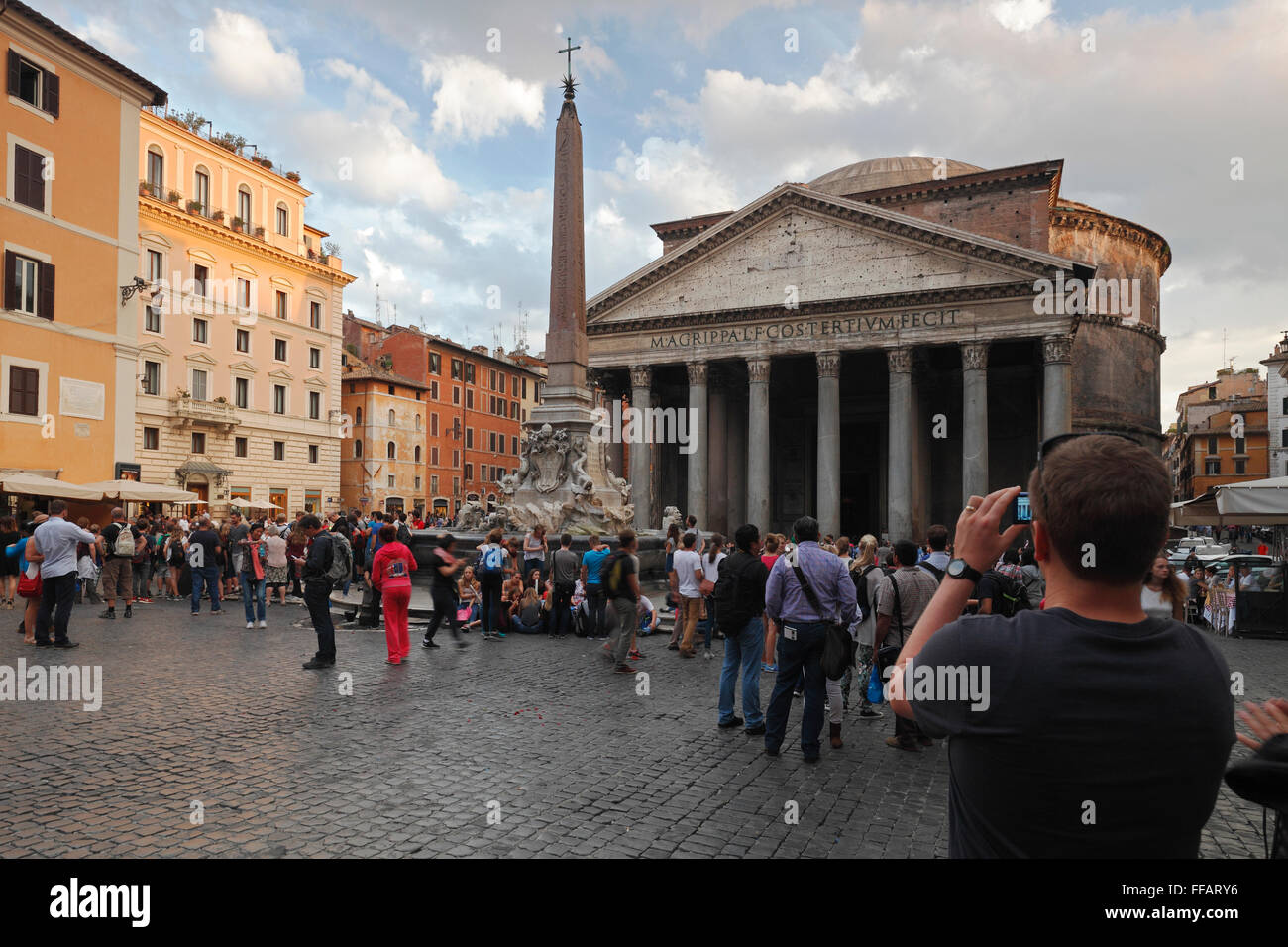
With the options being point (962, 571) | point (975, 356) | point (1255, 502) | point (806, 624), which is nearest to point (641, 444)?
point (975, 356)

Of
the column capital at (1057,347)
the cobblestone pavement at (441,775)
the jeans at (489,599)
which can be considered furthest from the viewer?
the column capital at (1057,347)

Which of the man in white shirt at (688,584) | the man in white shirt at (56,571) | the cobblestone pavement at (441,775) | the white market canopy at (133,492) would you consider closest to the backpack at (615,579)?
the cobblestone pavement at (441,775)

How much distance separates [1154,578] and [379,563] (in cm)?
801

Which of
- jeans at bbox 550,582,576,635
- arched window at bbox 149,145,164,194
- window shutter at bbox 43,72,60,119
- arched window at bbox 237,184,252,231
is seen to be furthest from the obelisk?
arched window at bbox 237,184,252,231

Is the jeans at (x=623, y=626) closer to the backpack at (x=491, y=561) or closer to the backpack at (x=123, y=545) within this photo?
the backpack at (x=491, y=561)

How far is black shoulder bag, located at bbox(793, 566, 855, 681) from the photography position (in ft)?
19.5

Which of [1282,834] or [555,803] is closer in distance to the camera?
[1282,834]

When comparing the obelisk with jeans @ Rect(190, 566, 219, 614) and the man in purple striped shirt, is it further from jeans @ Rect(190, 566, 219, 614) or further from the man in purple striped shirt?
the man in purple striped shirt

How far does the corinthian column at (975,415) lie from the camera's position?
28078 mm

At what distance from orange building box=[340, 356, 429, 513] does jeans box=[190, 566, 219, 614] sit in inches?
1134

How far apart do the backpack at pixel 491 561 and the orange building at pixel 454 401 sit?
34.6m

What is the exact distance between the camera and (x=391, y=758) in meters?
5.55
